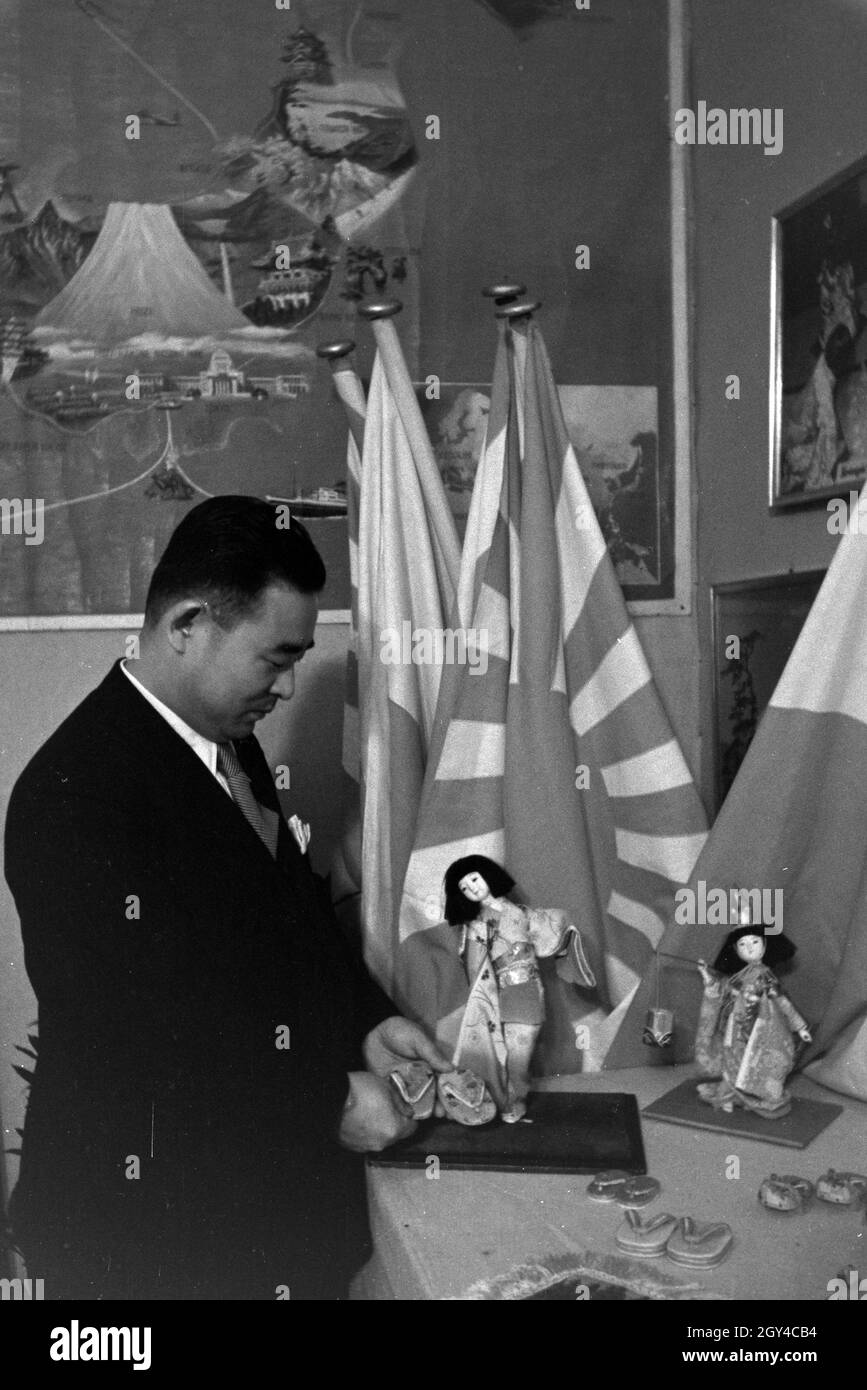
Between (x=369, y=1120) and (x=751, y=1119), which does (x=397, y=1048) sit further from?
(x=751, y=1119)

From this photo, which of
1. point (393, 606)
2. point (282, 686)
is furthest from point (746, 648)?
point (282, 686)

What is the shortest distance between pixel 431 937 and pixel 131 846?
43 centimetres

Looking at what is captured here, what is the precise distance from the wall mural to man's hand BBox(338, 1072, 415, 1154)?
761 mm

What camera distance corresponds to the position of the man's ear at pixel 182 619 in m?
1.07

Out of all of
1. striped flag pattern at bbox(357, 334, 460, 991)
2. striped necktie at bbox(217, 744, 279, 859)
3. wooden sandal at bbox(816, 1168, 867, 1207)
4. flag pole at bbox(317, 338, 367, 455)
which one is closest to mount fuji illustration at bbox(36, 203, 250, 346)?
flag pole at bbox(317, 338, 367, 455)

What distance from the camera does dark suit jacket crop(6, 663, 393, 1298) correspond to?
985mm

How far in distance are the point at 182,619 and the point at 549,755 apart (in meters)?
0.46

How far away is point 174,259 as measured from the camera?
4.97ft

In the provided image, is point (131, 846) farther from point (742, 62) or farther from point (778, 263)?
point (742, 62)

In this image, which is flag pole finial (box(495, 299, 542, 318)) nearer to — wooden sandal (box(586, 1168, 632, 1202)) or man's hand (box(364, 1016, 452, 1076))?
man's hand (box(364, 1016, 452, 1076))

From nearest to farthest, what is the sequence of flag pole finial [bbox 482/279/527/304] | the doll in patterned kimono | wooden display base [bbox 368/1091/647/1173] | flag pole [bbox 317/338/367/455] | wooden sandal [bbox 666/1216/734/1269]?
wooden sandal [bbox 666/1216/734/1269] → wooden display base [bbox 368/1091/647/1173] → the doll in patterned kimono → flag pole finial [bbox 482/279/527/304] → flag pole [bbox 317/338/367/455]

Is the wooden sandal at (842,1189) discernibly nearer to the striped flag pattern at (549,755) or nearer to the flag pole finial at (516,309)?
the striped flag pattern at (549,755)

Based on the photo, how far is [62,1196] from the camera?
3.45 ft
